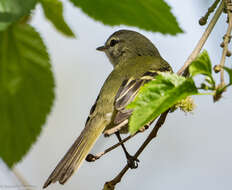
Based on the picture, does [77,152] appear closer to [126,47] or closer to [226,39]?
[226,39]

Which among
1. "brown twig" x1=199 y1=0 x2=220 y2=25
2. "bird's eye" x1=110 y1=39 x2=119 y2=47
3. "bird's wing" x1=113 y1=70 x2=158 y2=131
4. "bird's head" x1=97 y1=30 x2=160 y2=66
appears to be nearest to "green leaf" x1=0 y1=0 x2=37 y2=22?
"brown twig" x1=199 y1=0 x2=220 y2=25

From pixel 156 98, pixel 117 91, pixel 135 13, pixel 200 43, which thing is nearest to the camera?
pixel 156 98

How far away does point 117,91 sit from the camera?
3.52 metres

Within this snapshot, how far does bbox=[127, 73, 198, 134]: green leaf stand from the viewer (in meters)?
1.46

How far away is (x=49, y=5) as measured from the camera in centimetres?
246

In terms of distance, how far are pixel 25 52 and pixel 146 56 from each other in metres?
2.47

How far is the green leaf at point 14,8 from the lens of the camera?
6.06ft

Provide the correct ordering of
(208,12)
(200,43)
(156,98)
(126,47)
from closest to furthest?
1. (156,98)
2. (200,43)
3. (208,12)
4. (126,47)

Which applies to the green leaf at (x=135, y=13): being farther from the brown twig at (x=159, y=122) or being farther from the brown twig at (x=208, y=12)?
the brown twig at (x=159, y=122)

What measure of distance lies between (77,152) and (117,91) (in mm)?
859

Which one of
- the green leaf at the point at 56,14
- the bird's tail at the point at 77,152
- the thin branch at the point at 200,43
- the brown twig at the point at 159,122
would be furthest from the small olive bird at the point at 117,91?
the green leaf at the point at 56,14

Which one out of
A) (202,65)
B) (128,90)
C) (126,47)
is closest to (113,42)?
(126,47)

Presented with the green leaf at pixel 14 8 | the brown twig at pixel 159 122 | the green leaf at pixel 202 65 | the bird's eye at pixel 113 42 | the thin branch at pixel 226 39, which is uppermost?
the green leaf at pixel 14 8

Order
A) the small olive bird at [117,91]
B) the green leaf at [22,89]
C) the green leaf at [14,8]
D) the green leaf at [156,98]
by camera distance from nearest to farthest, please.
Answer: the green leaf at [156,98]
the green leaf at [14,8]
the green leaf at [22,89]
the small olive bird at [117,91]
